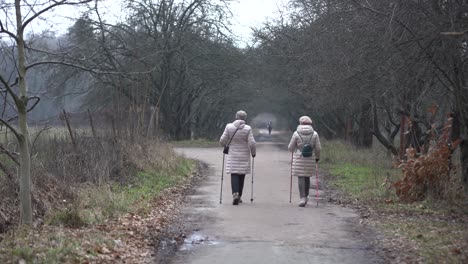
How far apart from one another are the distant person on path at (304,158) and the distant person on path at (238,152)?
36.2 inches

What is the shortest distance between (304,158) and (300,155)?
0.40ft

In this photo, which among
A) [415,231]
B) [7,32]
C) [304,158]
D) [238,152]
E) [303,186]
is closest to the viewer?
[7,32]

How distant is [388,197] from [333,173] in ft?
25.8

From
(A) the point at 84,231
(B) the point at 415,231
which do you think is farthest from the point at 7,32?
(B) the point at 415,231

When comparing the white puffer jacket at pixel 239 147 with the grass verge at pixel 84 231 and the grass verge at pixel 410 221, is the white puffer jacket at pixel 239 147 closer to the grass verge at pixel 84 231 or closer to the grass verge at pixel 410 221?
the grass verge at pixel 84 231

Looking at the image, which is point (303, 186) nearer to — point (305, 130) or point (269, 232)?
point (305, 130)

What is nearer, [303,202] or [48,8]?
[48,8]

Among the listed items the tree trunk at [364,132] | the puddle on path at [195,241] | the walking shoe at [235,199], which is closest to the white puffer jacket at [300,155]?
the walking shoe at [235,199]

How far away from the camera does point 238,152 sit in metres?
14.5

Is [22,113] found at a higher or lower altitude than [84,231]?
higher

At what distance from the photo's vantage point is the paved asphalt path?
8742 mm

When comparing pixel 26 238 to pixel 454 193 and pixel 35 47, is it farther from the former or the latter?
pixel 454 193

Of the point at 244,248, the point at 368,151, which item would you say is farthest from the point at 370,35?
the point at 368,151

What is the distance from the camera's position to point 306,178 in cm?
1434
